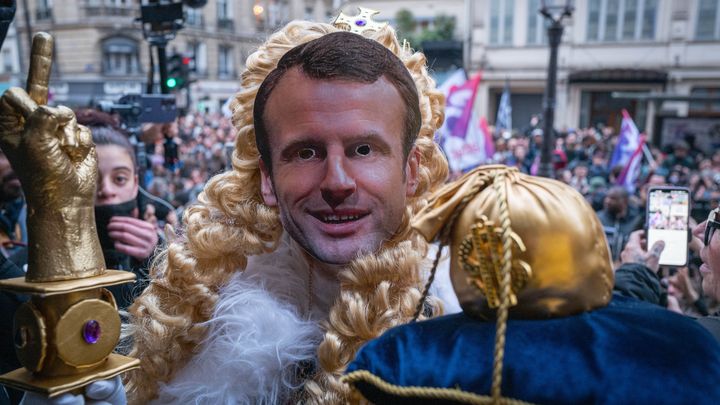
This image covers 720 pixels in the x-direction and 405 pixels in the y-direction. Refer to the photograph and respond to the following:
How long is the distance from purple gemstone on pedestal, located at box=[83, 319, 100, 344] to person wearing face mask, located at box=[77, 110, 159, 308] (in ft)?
4.86

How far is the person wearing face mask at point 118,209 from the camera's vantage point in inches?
98.4

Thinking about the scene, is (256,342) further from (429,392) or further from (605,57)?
(605,57)

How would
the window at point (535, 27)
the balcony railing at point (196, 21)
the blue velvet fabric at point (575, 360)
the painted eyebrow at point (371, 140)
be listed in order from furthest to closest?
the balcony railing at point (196, 21)
the window at point (535, 27)
the painted eyebrow at point (371, 140)
the blue velvet fabric at point (575, 360)

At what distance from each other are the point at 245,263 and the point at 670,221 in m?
1.84

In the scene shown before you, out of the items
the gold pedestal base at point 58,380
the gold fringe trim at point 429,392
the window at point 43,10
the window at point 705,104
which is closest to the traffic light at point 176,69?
the gold pedestal base at point 58,380

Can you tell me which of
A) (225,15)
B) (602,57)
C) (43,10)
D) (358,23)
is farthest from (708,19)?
(43,10)

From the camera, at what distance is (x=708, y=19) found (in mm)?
20656

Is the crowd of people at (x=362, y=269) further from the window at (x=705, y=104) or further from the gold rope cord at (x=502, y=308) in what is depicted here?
the window at (x=705, y=104)

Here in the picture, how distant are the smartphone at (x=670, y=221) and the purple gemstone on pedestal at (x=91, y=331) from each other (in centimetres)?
219

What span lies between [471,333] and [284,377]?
0.75m

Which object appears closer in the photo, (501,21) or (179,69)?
(179,69)

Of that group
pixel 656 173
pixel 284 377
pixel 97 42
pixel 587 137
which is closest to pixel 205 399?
pixel 284 377

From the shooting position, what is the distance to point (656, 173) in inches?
292

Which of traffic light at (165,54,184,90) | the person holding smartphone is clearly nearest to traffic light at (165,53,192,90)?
traffic light at (165,54,184,90)
